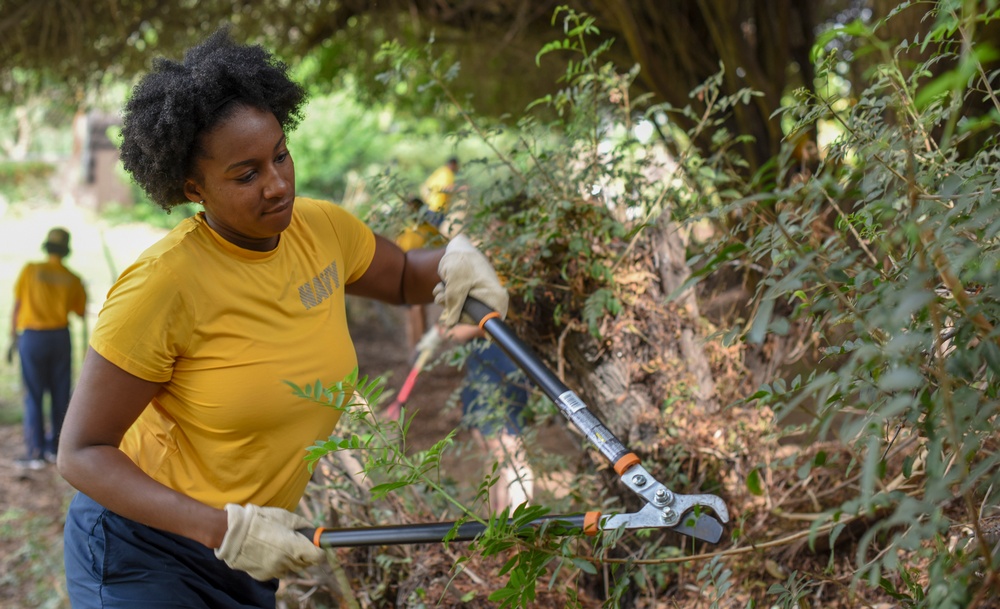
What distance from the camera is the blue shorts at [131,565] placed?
79.0 inches

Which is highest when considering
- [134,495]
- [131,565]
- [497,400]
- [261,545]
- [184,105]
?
[184,105]

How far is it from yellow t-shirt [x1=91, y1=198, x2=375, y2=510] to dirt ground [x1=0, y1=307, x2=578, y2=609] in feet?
1.32

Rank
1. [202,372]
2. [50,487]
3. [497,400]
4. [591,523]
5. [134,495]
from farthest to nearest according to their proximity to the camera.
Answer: [50,487] → [497,400] → [202,372] → [134,495] → [591,523]

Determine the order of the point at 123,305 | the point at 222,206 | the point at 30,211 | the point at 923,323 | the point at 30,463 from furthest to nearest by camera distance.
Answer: the point at 30,211 → the point at 30,463 → the point at 222,206 → the point at 123,305 → the point at 923,323

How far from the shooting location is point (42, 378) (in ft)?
23.6

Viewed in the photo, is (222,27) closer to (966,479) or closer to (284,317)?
(284,317)

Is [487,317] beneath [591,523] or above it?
above

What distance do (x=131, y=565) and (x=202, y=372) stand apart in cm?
46

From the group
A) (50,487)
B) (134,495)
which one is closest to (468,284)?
(134,495)

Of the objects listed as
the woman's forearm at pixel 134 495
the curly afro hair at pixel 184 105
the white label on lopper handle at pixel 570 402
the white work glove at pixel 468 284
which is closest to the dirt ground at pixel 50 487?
the white work glove at pixel 468 284

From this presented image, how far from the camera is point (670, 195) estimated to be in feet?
8.95

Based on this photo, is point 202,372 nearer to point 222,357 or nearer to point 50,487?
point 222,357

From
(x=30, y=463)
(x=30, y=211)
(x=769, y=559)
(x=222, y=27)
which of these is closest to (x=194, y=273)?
(x=222, y=27)

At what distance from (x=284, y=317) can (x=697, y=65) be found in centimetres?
439
